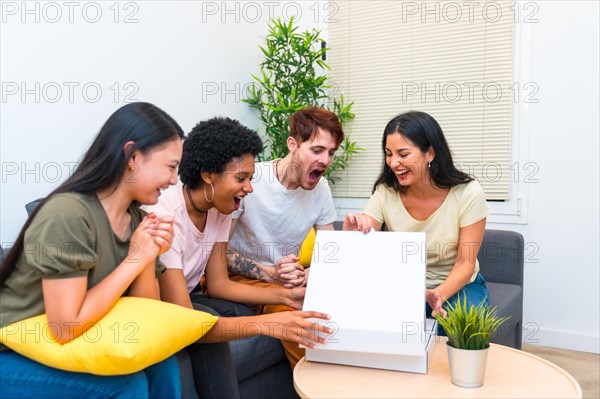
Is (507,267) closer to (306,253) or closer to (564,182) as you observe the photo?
(564,182)

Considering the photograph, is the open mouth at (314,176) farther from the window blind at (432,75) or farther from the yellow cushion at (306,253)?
the window blind at (432,75)

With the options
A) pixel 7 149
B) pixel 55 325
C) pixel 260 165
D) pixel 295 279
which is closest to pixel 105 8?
pixel 7 149

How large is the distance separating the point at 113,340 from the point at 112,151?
44 centimetres

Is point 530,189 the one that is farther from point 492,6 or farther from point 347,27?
point 347,27

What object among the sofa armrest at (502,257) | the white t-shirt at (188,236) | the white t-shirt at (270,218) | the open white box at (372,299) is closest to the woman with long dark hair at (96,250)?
the white t-shirt at (188,236)

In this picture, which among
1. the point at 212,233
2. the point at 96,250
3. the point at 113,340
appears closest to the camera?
the point at 113,340

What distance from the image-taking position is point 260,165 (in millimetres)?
2230

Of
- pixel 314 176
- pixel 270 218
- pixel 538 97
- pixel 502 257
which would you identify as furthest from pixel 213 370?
pixel 538 97

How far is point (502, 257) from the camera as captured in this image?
2.78m

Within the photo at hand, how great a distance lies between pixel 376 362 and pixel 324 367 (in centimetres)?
13

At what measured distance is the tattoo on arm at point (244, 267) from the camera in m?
2.11

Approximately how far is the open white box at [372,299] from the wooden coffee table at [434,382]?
1.5 inches

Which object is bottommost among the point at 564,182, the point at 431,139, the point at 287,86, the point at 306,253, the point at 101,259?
the point at 306,253

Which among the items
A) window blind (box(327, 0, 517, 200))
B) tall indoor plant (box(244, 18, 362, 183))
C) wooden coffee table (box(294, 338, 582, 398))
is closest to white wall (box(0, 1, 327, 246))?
tall indoor plant (box(244, 18, 362, 183))
